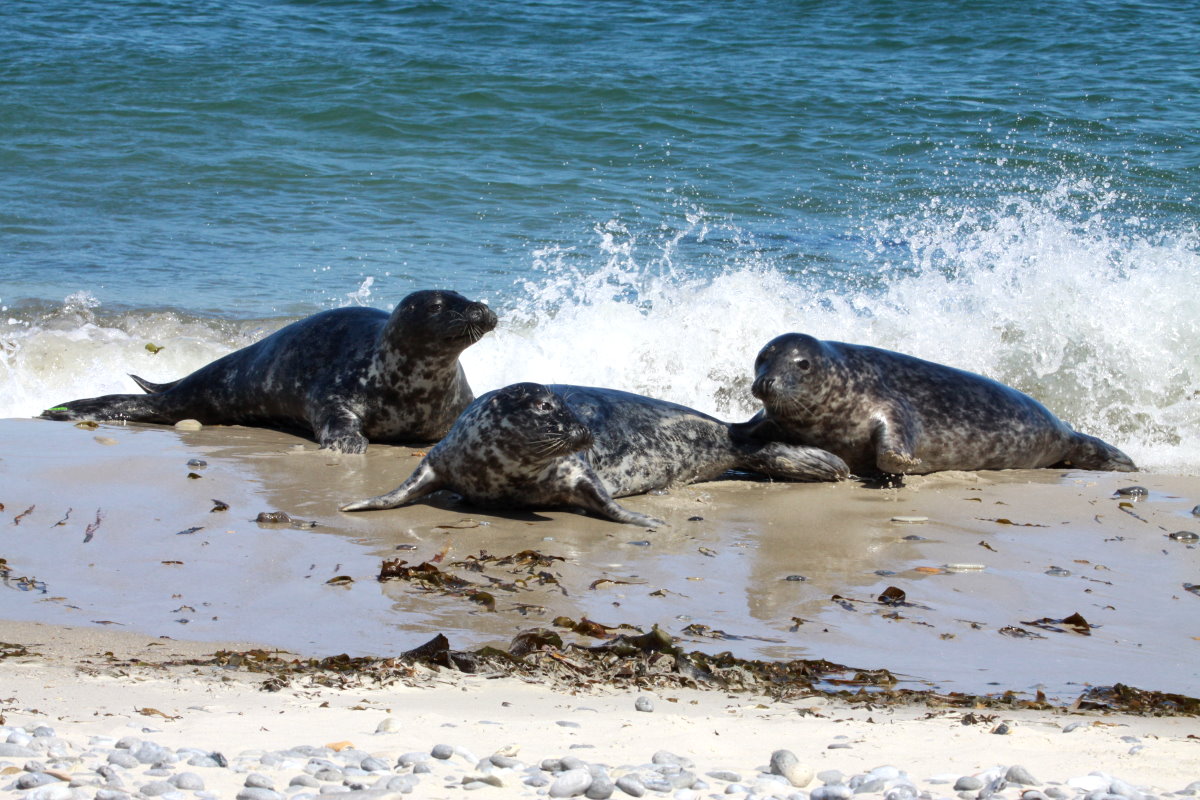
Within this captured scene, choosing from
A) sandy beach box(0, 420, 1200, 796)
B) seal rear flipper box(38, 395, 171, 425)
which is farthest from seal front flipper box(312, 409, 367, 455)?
seal rear flipper box(38, 395, 171, 425)

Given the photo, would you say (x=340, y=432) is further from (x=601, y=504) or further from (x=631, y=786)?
(x=631, y=786)

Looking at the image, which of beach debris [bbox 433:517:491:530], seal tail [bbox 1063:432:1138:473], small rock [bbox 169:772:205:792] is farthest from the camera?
seal tail [bbox 1063:432:1138:473]

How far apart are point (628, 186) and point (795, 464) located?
26.9ft

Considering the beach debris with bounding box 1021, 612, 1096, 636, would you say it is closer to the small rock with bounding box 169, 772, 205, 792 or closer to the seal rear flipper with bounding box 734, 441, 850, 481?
the seal rear flipper with bounding box 734, 441, 850, 481

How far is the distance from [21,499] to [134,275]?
6.11 m

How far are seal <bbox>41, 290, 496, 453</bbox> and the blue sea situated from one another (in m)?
1.09

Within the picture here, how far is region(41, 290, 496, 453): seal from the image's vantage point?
6.76 metres

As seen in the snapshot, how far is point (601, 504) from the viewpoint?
5.35 metres

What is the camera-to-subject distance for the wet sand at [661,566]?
3.69 metres

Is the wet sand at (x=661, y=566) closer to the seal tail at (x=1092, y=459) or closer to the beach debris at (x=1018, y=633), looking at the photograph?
the beach debris at (x=1018, y=633)

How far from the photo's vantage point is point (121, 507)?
16.8 ft

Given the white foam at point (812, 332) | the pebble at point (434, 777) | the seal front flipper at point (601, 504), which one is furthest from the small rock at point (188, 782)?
the white foam at point (812, 332)

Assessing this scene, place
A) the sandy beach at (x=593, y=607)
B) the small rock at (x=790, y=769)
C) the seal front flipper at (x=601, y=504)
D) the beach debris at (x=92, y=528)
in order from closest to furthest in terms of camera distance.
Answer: the small rock at (x=790, y=769) → the sandy beach at (x=593, y=607) → the beach debris at (x=92, y=528) → the seal front flipper at (x=601, y=504)

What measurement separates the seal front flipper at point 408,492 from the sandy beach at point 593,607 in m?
0.08
